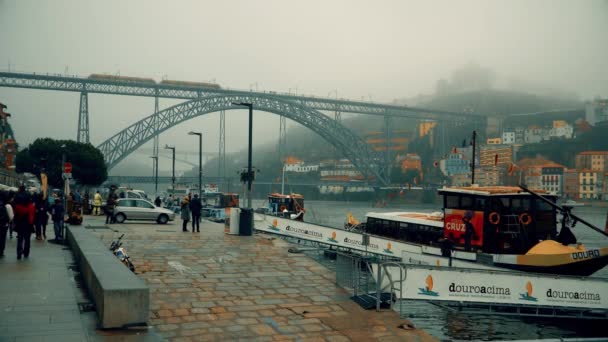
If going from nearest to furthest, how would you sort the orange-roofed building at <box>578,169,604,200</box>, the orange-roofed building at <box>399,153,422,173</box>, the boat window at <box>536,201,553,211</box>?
the boat window at <box>536,201,553,211</box> → the orange-roofed building at <box>578,169,604,200</box> → the orange-roofed building at <box>399,153,422,173</box>

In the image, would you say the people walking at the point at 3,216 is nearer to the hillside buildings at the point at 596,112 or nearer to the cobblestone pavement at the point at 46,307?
the cobblestone pavement at the point at 46,307

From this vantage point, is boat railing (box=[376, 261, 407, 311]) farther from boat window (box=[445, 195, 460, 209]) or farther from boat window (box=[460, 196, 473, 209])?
boat window (box=[445, 195, 460, 209])

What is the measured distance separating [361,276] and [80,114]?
7670cm

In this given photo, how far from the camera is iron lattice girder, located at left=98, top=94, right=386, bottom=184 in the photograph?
8294cm

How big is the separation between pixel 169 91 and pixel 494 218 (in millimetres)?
84614

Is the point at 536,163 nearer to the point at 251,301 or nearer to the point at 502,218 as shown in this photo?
the point at 502,218

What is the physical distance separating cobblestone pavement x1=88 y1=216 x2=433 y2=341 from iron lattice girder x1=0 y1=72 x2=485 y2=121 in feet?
248

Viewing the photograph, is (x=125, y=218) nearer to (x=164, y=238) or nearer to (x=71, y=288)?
(x=164, y=238)

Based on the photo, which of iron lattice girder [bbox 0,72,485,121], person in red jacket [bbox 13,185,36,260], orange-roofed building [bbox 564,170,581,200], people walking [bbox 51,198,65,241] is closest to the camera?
person in red jacket [bbox 13,185,36,260]

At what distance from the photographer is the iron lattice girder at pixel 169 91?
79438 mm

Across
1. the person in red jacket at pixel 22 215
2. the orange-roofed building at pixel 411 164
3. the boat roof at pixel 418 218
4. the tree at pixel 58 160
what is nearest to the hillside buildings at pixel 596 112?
the orange-roofed building at pixel 411 164

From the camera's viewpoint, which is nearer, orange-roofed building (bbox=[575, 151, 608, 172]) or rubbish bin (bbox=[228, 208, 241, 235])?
rubbish bin (bbox=[228, 208, 241, 235])

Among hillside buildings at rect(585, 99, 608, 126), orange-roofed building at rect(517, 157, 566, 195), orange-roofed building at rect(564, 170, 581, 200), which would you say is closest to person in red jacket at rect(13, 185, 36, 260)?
orange-roofed building at rect(517, 157, 566, 195)

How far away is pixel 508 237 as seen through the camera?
16656 millimetres
